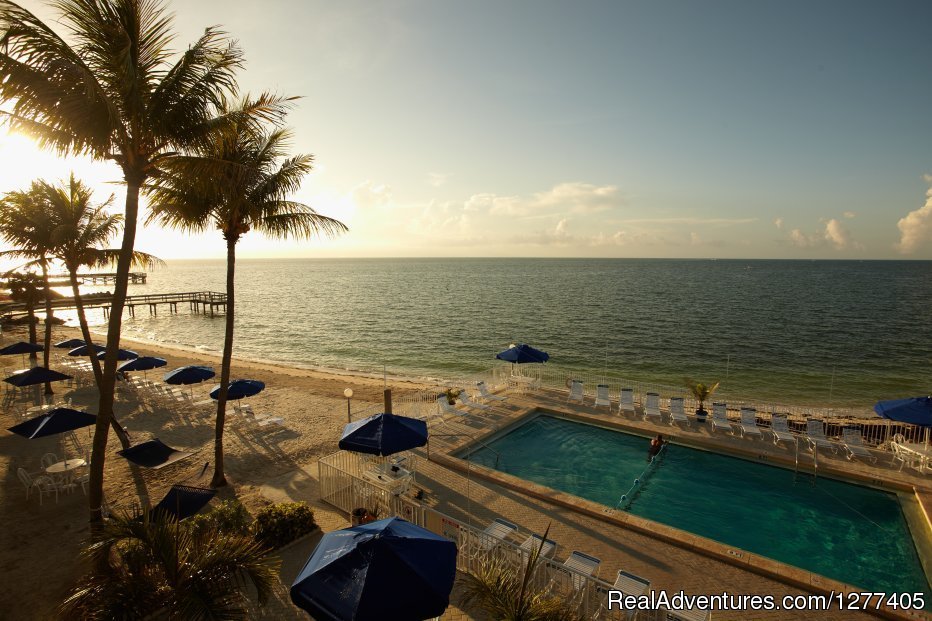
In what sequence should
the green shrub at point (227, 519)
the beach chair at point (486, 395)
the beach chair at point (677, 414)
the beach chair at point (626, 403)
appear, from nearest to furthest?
the green shrub at point (227, 519) < the beach chair at point (677, 414) < the beach chair at point (626, 403) < the beach chair at point (486, 395)

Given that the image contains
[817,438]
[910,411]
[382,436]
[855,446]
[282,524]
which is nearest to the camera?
[282,524]

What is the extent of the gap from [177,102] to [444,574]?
770 cm

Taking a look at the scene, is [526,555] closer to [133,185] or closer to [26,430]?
[133,185]

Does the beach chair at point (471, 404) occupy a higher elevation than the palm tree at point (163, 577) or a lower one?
lower

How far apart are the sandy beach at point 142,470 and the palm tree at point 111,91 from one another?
2033 mm

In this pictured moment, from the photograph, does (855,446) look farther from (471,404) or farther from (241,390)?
(241,390)

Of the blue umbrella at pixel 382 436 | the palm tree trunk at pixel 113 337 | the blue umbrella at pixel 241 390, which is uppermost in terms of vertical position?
the palm tree trunk at pixel 113 337

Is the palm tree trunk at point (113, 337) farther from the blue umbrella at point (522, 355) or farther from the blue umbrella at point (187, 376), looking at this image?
the blue umbrella at point (522, 355)

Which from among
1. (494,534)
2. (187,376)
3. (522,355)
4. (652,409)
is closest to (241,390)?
(187,376)

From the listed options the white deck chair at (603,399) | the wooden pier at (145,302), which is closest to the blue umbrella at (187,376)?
the white deck chair at (603,399)

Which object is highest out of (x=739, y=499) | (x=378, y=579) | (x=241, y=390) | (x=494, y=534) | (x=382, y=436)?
(x=378, y=579)

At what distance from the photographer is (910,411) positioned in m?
11.7

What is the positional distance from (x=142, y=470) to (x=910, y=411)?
20581 mm

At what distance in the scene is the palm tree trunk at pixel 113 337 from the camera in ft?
22.2
